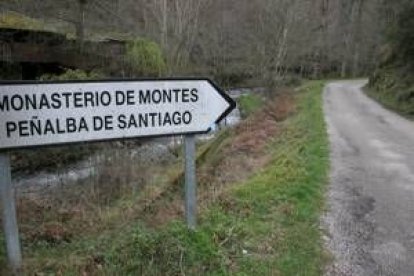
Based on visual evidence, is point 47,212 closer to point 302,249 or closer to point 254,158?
point 302,249

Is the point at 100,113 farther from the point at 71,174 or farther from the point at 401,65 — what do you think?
the point at 401,65

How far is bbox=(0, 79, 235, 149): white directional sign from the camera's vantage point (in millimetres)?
4445

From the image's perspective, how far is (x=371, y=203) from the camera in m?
8.55

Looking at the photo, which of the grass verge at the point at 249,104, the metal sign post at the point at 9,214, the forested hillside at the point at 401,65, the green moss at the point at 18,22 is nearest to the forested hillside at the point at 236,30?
the green moss at the point at 18,22

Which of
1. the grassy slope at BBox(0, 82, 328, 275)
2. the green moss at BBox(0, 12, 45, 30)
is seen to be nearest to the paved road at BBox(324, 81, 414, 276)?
the grassy slope at BBox(0, 82, 328, 275)

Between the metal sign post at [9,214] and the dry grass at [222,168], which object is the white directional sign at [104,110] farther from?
the dry grass at [222,168]

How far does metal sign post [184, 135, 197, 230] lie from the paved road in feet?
5.29

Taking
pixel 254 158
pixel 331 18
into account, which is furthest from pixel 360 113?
pixel 331 18

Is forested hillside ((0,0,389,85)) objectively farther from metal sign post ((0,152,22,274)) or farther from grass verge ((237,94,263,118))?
metal sign post ((0,152,22,274))

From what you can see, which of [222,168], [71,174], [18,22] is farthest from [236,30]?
[222,168]

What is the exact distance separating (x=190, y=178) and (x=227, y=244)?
1039 millimetres

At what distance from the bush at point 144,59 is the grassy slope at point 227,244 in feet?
63.5

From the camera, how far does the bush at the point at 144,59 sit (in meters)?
27.7

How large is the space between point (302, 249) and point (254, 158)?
26.6 feet
